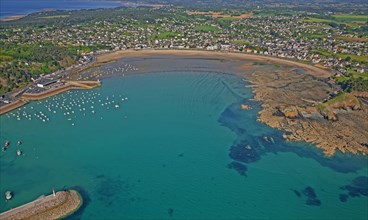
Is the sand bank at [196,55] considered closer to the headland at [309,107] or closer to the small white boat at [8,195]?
the headland at [309,107]

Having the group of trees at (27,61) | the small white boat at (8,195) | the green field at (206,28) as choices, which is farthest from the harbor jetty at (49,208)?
the green field at (206,28)

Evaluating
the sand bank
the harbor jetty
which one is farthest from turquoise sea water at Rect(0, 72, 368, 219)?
the sand bank

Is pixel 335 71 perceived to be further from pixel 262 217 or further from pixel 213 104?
pixel 262 217

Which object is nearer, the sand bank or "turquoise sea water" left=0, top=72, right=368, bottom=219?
"turquoise sea water" left=0, top=72, right=368, bottom=219

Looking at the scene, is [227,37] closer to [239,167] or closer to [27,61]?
[27,61]

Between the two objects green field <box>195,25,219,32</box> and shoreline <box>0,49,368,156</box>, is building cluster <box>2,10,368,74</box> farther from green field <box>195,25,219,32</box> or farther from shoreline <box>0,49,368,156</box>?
shoreline <box>0,49,368,156</box>

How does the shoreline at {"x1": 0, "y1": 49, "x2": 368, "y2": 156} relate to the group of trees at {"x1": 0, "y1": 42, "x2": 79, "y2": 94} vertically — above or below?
below

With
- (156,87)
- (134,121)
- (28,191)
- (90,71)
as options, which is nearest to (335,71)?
(156,87)
